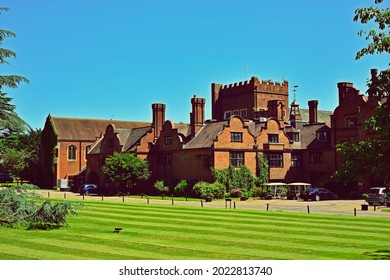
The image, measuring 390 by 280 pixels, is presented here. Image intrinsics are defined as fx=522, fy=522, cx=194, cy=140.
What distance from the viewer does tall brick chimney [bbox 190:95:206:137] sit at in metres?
62.4

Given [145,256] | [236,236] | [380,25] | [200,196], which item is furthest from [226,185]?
[380,25]

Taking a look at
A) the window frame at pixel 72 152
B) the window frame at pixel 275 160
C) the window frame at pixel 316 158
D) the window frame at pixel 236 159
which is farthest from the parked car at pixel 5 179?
the window frame at pixel 316 158

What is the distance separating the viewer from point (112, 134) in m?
71.7

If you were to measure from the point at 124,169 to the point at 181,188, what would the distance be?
7.52 m

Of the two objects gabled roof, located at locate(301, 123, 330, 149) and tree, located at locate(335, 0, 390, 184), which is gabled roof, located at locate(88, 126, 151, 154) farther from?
tree, located at locate(335, 0, 390, 184)

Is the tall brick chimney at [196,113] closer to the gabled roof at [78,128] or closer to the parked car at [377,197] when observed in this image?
the parked car at [377,197]

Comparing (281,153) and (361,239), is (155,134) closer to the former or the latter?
(281,153)

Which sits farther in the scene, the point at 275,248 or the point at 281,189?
the point at 281,189

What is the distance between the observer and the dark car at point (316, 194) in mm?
51625

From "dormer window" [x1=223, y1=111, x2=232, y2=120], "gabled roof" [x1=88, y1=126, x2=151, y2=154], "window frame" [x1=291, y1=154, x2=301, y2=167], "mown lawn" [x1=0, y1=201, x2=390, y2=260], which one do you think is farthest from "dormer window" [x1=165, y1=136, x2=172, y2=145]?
"mown lawn" [x1=0, y1=201, x2=390, y2=260]

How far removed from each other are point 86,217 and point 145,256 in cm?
1458

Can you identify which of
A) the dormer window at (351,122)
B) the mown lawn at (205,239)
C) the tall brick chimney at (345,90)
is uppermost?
the tall brick chimney at (345,90)

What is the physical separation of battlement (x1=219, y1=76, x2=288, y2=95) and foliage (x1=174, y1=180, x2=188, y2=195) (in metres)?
28.3

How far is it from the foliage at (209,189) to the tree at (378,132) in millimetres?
41061
